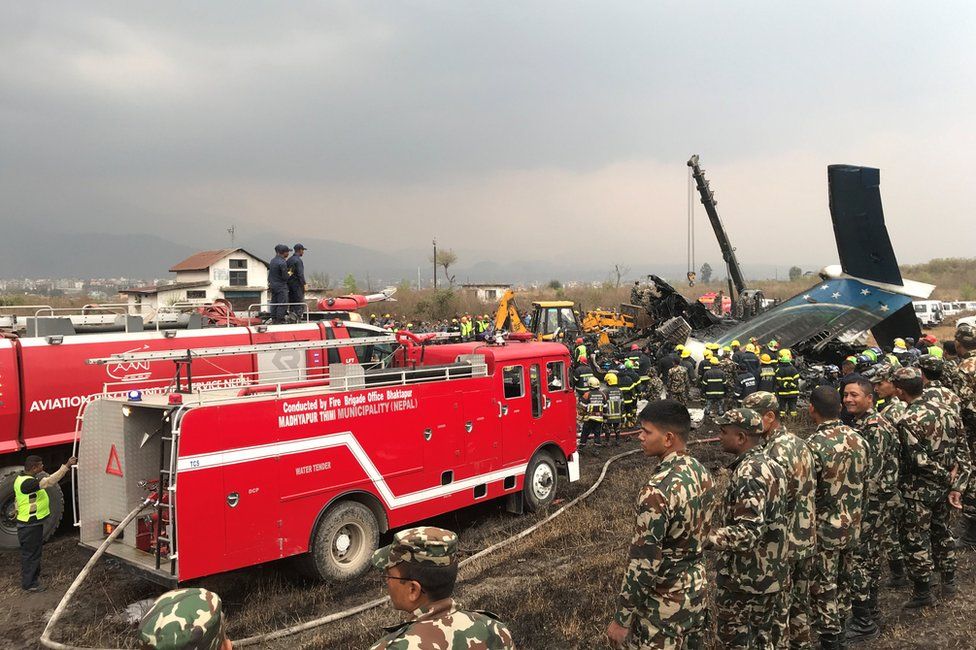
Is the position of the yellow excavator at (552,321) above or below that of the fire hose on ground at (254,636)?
above

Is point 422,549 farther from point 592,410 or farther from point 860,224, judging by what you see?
point 860,224

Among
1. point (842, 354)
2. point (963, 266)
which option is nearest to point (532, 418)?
point (842, 354)

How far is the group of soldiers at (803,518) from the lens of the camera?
376cm

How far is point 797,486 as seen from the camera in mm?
4500

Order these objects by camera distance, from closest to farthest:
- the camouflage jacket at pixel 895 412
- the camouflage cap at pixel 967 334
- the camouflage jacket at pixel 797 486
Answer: the camouflage jacket at pixel 797 486, the camouflage jacket at pixel 895 412, the camouflage cap at pixel 967 334

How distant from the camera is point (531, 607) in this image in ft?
20.1

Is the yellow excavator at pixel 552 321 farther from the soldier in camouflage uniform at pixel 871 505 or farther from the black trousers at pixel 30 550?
the soldier in camouflage uniform at pixel 871 505

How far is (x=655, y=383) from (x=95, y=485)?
13340mm

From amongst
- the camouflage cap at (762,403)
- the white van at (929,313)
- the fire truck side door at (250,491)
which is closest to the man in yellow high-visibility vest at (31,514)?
the fire truck side door at (250,491)

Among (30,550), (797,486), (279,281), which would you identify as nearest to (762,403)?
(797,486)

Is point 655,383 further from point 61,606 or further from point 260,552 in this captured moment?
point 61,606

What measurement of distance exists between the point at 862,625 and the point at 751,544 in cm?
255

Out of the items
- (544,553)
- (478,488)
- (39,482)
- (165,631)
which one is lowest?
(544,553)

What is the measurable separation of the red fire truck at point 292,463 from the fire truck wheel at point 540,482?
1.34 ft
